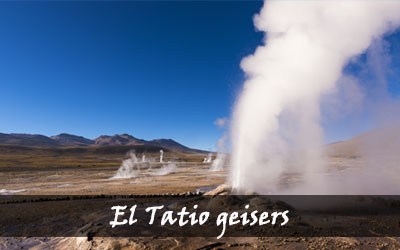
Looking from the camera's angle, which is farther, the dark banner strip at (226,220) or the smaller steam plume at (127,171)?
the smaller steam plume at (127,171)

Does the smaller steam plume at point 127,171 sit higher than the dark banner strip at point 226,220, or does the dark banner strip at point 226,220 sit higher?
the dark banner strip at point 226,220

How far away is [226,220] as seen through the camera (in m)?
12.0

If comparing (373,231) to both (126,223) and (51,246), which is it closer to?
(126,223)

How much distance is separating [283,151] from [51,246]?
2576 centimetres

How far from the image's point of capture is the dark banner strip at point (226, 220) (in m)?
10.6

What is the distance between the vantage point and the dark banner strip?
418 inches

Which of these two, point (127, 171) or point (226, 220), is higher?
point (226, 220)

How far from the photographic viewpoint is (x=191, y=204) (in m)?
16.5

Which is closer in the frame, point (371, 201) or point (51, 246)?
point (51, 246)

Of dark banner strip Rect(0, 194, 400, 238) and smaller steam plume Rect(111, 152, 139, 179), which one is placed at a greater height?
dark banner strip Rect(0, 194, 400, 238)

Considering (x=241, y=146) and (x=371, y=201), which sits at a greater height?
(x=241, y=146)

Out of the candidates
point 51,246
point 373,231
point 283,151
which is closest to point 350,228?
point 373,231

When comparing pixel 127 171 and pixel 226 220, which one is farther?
pixel 127 171

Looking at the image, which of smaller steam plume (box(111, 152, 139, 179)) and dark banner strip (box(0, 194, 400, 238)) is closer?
dark banner strip (box(0, 194, 400, 238))
